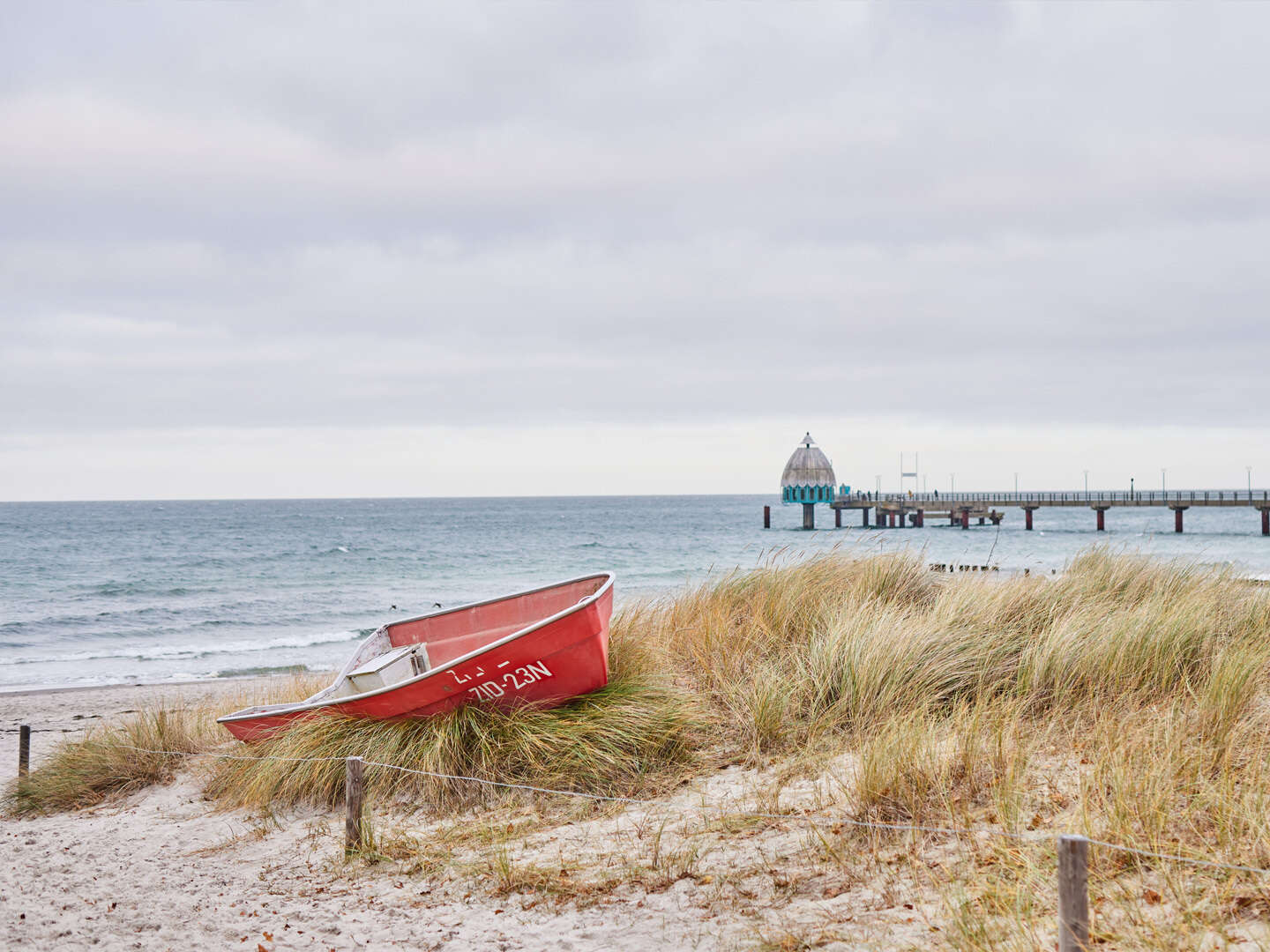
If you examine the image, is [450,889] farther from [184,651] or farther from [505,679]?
[184,651]

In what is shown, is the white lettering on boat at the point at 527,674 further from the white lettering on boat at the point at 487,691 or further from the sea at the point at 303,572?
the sea at the point at 303,572

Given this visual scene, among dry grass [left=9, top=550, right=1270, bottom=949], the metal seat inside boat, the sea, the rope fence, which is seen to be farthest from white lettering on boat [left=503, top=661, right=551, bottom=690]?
the sea

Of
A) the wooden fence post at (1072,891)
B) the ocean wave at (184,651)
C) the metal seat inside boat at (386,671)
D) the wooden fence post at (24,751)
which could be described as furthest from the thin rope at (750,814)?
the ocean wave at (184,651)

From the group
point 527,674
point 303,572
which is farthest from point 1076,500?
point 527,674

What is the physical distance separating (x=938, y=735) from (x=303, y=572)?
37.6 metres

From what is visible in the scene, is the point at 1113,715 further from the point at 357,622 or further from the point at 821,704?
the point at 357,622

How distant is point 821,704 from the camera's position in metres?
7.30

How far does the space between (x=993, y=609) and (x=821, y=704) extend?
2.16 m

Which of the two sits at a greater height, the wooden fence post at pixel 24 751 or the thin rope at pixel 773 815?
the thin rope at pixel 773 815

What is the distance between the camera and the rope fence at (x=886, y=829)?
3.28 m

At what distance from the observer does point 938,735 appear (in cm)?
607

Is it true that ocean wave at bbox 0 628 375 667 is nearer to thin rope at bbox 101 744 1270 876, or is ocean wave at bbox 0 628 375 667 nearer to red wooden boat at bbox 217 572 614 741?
thin rope at bbox 101 744 1270 876

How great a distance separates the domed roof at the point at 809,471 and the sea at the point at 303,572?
14.3 ft

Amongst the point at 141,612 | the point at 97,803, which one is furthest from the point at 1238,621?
the point at 141,612
